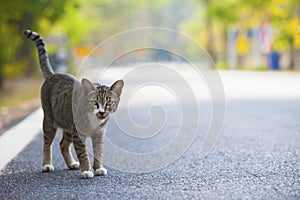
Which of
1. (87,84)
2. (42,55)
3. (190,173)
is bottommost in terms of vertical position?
(190,173)

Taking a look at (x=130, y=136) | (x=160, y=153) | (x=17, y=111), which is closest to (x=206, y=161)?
(x=160, y=153)

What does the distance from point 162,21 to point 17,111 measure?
8718cm

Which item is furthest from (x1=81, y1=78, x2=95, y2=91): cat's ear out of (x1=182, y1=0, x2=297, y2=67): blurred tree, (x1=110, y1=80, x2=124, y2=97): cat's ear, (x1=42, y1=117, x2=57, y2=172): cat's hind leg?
(x1=182, y1=0, x2=297, y2=67): blurred tree

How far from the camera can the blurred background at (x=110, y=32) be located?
1912 centimetres

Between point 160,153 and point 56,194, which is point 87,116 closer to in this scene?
point 56,194

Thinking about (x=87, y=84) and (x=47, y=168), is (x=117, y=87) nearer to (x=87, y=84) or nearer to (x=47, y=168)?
(x=87, y=84)

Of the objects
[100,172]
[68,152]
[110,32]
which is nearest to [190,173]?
[100,172]

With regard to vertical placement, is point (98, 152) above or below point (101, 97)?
below

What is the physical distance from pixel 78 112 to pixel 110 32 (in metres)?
74.5

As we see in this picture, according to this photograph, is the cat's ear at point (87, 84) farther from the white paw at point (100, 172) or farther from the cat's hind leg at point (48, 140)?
the cat's hind leg at point (48, 140)

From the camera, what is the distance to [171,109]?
12680 mm

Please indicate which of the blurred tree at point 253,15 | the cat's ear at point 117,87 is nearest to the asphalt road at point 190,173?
the cat's ear at point 117,87

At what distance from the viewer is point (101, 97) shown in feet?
17.0

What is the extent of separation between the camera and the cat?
5.23 m
